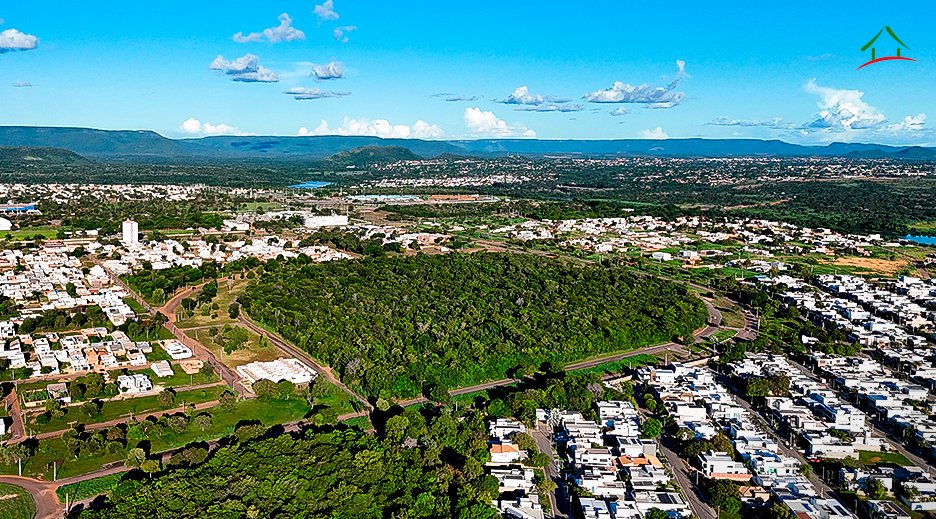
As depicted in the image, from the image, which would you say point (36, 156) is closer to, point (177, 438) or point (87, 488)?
point (177, 438)

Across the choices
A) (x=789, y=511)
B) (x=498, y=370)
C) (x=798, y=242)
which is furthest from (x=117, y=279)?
(x=798, y=242)

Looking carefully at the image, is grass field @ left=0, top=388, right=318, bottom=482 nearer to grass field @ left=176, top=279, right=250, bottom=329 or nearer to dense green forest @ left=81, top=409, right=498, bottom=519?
dense green forest @ left=81, top=409, right=498, bottom=519

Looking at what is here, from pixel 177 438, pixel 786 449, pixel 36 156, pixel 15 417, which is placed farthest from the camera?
pixel 36 156

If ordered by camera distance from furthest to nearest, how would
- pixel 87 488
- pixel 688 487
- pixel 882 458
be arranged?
pixel 882 458, pixel 688 487, pixel 87 488

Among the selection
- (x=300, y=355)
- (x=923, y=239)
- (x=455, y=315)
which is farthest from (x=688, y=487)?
(x=923, y=239)

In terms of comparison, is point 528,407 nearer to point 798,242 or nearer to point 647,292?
point 647,292

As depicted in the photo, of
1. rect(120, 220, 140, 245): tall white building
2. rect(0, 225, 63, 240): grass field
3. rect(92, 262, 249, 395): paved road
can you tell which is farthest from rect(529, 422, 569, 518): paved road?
rect(0, 225, 63, 240): grass field
